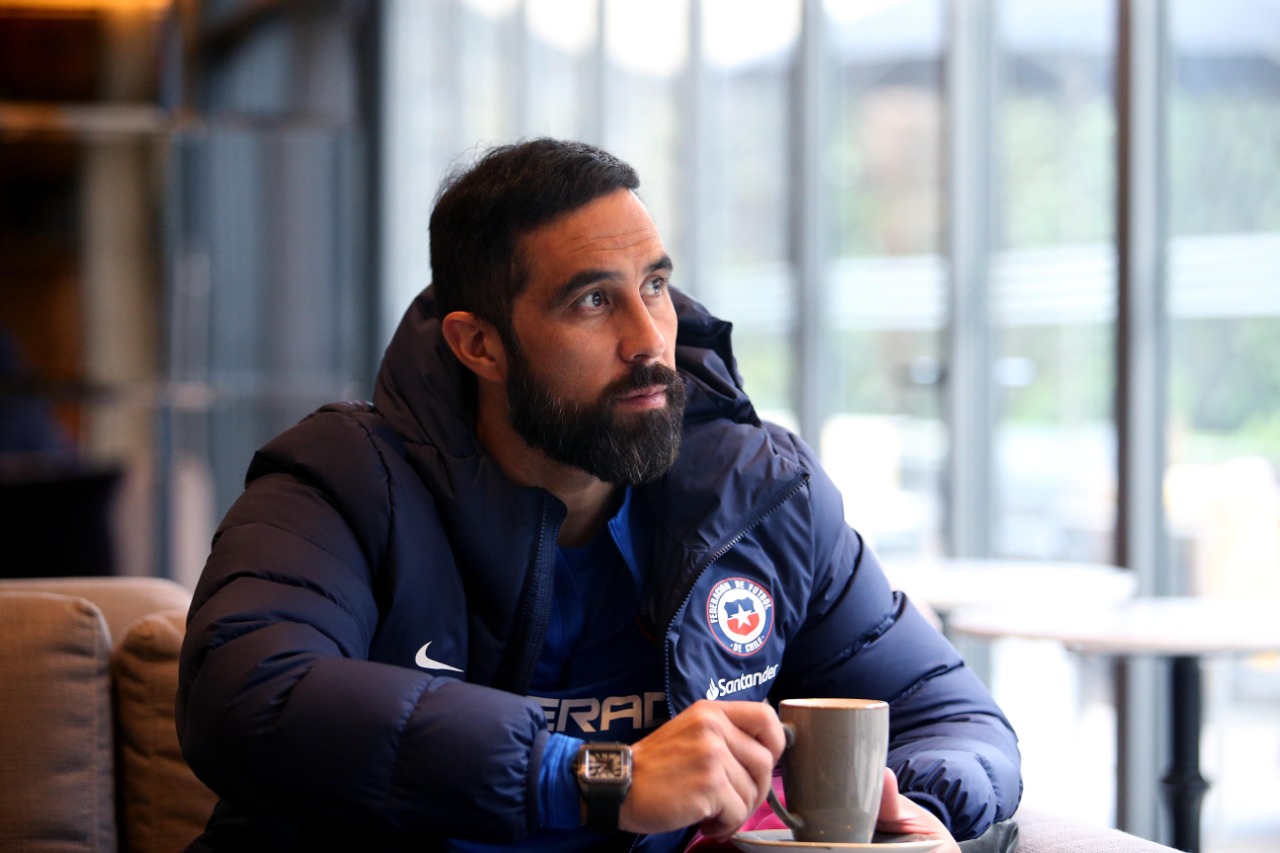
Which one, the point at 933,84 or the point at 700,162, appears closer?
the point at 933,84

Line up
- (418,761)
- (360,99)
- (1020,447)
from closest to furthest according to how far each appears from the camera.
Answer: (418,761) → (1020,447) → (360,99)

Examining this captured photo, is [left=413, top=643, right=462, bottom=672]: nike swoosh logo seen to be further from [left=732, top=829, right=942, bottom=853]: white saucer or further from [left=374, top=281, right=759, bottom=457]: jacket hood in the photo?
[left=732, top=829, right=942, bottom=853]: white saucer

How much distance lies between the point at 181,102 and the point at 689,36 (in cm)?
192

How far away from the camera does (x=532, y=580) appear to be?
1596 millimetres

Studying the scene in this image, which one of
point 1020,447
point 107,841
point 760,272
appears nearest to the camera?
point 107,841

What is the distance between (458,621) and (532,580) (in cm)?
9

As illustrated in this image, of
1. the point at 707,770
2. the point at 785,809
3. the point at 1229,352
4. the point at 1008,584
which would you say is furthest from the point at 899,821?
the point at 1229,352

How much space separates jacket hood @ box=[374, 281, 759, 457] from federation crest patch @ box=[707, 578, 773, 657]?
0.23m

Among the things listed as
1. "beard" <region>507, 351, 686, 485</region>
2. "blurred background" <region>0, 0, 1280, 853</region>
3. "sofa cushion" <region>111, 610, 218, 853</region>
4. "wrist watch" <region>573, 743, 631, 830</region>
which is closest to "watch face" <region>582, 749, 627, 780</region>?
"wrist watch" <region>573, 743, 631, 830</region>

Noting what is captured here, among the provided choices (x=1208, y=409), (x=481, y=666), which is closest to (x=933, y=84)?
(x=1208, y=409)

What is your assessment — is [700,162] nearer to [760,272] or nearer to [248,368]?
[760,272]

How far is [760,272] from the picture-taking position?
4.98 m

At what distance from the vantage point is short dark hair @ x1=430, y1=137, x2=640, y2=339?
5.56 feet

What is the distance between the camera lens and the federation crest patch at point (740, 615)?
160cm
